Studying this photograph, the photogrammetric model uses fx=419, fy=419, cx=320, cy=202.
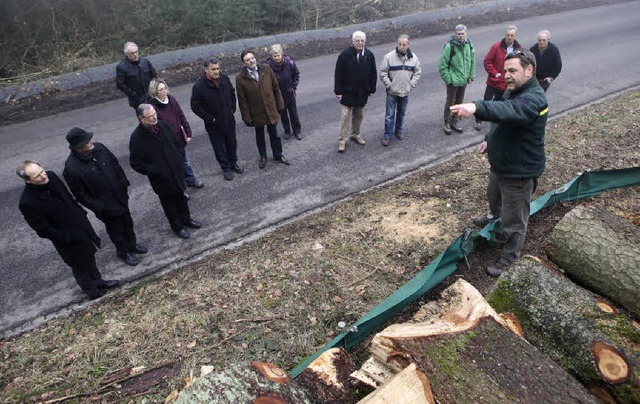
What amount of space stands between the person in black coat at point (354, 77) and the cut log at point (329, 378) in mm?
5018

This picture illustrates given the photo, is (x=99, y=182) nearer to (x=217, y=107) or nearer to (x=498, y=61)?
(x=217, y=107)

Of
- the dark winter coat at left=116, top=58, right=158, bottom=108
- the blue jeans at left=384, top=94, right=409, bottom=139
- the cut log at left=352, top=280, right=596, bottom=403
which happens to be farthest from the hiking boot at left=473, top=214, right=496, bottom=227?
the dark winter coat at left=116, top=58, right=158, bottom=108

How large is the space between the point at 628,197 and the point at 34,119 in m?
11.8

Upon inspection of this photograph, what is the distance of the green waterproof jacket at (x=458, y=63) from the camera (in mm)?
7664

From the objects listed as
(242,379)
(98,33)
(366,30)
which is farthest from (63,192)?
(366,30)

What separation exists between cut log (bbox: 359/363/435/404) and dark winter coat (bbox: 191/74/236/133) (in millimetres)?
5191

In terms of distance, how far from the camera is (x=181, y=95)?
10547 millimetres

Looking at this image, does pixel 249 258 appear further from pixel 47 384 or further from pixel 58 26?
pixel 58 26

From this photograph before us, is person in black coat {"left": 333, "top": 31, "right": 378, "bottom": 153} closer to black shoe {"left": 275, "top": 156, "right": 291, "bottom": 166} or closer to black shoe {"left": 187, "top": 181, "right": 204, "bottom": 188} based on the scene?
black shoe {"left": 275, "top": 156, "right": 291, "bottom": 166}

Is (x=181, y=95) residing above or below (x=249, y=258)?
above

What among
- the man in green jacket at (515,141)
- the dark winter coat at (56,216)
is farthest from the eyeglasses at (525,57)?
the dark winter coat at (56,216)

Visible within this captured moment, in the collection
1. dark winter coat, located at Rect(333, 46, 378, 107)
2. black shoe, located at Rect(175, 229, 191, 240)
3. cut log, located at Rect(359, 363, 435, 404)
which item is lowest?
black shoe, located at Rect(175, 229, 191, 240)

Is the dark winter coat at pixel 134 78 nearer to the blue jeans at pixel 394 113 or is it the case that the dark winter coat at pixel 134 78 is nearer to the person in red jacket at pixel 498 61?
the blue jeans at pixel 394 113

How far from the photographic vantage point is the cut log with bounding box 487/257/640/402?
116 inches
